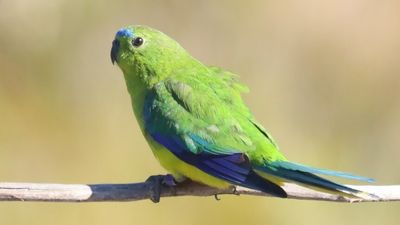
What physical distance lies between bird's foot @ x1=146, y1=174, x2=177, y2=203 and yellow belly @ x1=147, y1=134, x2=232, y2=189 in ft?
0.11

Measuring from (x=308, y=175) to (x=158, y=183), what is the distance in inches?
30.8

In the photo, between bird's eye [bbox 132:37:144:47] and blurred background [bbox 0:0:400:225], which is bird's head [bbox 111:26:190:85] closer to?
bird's eye [bbox 132:37:144:47]

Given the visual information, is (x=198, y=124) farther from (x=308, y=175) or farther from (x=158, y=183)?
(x=308, y=175)

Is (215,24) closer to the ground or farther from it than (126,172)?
farther from it

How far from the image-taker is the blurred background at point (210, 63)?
6.19 metres

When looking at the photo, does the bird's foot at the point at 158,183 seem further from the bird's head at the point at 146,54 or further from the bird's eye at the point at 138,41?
the bird's eye at the point at 138,41

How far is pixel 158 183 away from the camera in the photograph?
12.3 ft

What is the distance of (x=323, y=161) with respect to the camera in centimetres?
663

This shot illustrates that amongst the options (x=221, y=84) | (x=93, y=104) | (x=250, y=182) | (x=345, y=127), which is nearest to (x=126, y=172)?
(x=93, y=104)

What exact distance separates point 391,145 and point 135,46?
3353 mm

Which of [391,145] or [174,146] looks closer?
[174,146]

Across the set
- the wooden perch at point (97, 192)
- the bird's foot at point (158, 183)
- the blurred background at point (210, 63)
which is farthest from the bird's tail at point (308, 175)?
the blurred background at point (210, 63)

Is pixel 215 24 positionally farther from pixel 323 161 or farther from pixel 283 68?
pixel 323 161

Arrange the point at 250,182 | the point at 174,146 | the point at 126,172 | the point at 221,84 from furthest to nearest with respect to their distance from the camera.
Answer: the point at 126,172, the point at 221,84, the point at 174,146, the point at 250,182
